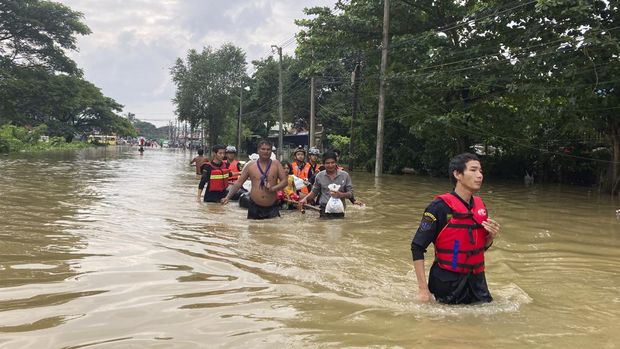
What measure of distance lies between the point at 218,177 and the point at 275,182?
10.3 feet

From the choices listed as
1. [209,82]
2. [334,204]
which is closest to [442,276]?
[334,204]

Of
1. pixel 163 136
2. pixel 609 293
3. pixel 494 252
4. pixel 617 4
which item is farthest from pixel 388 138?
pixel 163 136

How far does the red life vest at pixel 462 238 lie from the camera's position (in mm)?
3941

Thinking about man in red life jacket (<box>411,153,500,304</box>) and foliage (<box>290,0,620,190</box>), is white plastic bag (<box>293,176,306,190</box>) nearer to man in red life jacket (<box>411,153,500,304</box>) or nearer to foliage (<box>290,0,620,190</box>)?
man in red life jacket (<box>411,153,500,304</box>)

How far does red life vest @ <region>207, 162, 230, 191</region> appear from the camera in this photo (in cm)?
1130

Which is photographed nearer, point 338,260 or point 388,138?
point 338,260

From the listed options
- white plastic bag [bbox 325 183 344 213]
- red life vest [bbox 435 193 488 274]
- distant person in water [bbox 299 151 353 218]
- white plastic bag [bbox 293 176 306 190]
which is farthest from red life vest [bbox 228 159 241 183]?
red life vest [bbox 435 193 488 274]

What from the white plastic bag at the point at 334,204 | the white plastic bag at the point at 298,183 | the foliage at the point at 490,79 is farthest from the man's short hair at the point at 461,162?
the foliage at the point at 490,79

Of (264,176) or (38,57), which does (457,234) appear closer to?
(264,176)

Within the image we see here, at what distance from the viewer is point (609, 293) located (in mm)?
5027

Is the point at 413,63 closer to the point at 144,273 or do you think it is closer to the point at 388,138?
the point at 388,138

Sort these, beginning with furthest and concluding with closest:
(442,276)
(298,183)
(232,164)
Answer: (232,164)
(298,183)
(442,276)

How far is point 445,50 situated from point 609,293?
17.2 metres

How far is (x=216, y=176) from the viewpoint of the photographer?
11398 millimetres
